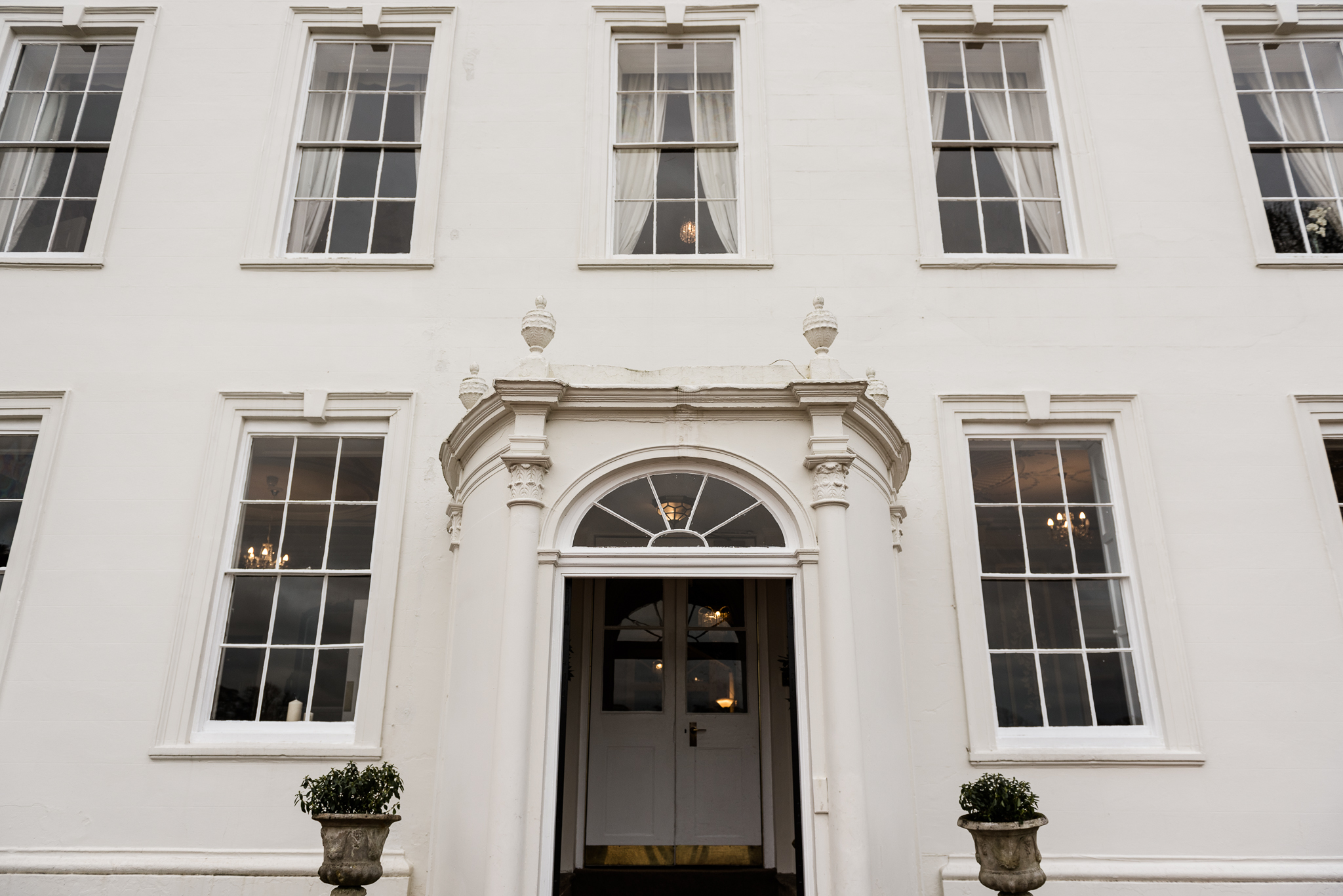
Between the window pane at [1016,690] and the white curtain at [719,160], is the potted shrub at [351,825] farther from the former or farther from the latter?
the white curtain at [719,160]

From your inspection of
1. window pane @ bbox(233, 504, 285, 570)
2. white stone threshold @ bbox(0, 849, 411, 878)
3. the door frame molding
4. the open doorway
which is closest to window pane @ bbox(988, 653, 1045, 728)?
the open doorway

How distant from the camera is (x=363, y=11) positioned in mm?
7871

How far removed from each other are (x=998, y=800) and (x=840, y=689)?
3.34 feet

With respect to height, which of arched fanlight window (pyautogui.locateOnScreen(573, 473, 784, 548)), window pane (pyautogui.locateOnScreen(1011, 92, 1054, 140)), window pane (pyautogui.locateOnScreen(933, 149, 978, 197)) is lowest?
arched fanlight window (pyautogui.locateOnScreen(573, 473, 784, 548))

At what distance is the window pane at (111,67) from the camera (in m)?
7.89

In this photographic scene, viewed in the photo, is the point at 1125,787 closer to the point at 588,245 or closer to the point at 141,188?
the point at 588,245

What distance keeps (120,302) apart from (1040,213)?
755 centimetres

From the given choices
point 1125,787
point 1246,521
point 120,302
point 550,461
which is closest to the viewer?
point 550,461

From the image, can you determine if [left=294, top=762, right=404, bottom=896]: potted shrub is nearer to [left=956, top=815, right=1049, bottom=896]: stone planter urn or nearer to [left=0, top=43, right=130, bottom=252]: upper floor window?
[left=956, top=815, right=1049, bottom=896]: stone planter urn

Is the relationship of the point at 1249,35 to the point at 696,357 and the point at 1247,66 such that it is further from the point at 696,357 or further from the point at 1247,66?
the point at 696,357

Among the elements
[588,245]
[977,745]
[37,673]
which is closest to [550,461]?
[588,245]

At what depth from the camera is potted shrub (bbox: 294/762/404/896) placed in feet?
15.3

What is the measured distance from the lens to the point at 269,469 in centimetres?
664

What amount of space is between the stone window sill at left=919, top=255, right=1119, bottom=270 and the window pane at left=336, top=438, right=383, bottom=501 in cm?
451
